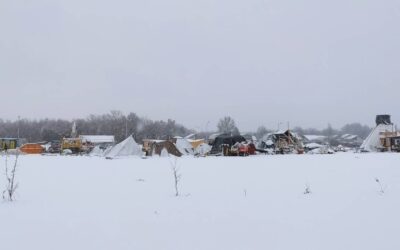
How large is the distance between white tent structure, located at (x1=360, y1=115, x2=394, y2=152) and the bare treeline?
6509 centimetres

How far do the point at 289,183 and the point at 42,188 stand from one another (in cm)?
647

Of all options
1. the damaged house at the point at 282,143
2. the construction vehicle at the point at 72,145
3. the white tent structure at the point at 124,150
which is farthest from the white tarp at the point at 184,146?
the construction vehicle at the point at 72,145

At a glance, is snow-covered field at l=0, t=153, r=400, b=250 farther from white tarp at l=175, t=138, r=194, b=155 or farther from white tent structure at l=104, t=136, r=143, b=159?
white tarp at l=175, t=138, r=194, b=155

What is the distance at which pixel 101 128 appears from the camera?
12250cm

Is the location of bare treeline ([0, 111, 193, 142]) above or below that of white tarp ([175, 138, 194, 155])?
above

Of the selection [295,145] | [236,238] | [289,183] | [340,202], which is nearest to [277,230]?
[236,238]

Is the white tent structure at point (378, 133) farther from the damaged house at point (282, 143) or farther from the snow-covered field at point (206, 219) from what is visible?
the snow-covered field at point (206, 219)

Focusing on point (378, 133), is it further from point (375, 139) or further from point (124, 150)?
point (124, 150)

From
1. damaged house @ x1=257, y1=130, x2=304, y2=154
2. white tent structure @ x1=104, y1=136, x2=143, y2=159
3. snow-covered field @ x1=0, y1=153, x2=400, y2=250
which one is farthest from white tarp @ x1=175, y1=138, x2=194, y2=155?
snow-covered field @ x1=0, y1=153, x2=400, y2=250

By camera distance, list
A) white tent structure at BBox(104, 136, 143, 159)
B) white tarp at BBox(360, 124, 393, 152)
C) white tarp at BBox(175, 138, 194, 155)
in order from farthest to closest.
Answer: white tarp at BBox(175, 138, 194, 155) < white tarp at BBox(360, 124, 393, 152) < white tent structure at BBox(104, 136, 143, 159)

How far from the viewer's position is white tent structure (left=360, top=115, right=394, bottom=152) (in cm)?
4976

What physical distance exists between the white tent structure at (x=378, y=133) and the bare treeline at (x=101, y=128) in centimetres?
6509

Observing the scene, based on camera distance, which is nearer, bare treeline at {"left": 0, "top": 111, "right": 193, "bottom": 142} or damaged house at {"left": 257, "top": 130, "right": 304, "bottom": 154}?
damaged house at {"left": 257, "top": 130, "right": 304, "bottom": 154}

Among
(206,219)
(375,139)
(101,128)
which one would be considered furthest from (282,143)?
(101,128)
